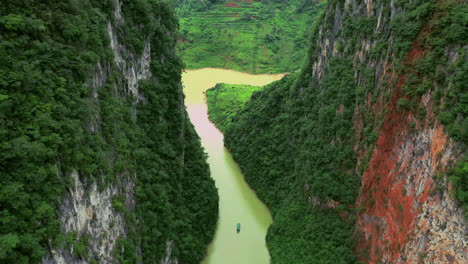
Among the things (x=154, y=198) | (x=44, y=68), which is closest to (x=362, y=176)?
(x=154, y=198)

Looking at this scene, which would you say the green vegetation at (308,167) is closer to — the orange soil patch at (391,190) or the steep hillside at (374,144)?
the steep hillside at (374,144)

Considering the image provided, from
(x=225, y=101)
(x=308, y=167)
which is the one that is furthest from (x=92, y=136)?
(x=225, y=101)

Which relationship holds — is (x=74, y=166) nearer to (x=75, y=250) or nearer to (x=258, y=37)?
(x=75, y=250)

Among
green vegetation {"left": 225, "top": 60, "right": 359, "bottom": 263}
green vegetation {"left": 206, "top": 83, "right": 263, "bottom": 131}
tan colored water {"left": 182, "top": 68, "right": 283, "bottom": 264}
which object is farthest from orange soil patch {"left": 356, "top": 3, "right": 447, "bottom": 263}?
green vegetation {"left": 206, "top": 83, "right": 263, "bottom": 131}

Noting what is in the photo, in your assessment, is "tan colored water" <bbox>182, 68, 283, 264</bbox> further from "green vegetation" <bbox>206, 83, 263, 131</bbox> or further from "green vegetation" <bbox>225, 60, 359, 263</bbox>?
"green vegetation" <bbox>206, 83, 263, 131</bbox>

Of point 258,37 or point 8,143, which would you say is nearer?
point 8,143

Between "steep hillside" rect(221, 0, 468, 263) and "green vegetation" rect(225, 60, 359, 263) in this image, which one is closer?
"steep hillside" rect(221, 0, 468, 263)

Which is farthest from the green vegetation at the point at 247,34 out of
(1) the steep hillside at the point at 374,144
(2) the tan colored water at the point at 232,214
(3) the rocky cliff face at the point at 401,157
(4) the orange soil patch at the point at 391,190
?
(4) the orange soil patch at the point at 391,190
